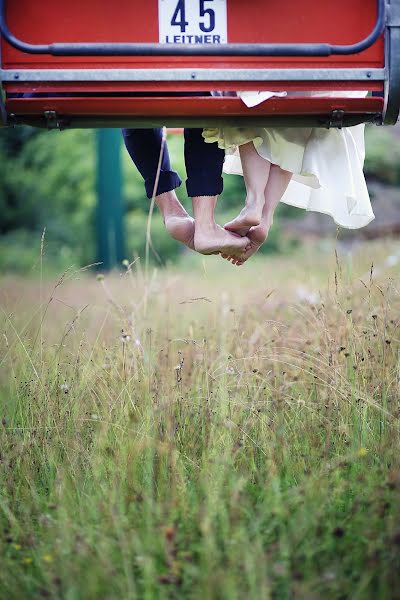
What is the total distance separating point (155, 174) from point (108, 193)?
926cm

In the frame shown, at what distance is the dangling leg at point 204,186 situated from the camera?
4121mm

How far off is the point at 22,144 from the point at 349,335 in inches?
575

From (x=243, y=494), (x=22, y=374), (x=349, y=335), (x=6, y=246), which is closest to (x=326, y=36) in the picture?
(x=349, y=335)

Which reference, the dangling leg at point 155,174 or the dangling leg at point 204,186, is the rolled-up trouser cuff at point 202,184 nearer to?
the dangling leg at point 204,186

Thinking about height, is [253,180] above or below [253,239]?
above

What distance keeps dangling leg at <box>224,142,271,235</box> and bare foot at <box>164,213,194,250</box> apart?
0.21 m

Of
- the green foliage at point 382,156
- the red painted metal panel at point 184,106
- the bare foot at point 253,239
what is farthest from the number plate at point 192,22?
the green foliage at point 382,156

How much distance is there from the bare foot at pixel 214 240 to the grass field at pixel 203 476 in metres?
0.39

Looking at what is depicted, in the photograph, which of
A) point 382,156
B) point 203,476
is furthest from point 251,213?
point 382,156

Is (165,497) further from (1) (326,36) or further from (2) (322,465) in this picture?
(1) (326,36)

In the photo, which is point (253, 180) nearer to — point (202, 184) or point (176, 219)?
point (202, 184)

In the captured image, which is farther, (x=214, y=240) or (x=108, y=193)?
(x=108, y=193)

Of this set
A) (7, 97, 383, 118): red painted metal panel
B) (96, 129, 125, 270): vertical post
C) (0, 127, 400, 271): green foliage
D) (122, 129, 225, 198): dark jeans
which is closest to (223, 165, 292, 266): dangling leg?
(122, 129, 225, 198): dark jeans

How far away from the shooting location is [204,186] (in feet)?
13.6
